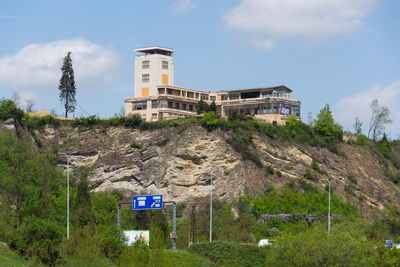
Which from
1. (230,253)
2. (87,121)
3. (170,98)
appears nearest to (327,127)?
(170,98)

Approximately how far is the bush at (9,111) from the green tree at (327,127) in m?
36.7

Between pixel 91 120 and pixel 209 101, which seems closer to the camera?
pixel 91 120

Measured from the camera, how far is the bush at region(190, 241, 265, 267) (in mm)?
76375

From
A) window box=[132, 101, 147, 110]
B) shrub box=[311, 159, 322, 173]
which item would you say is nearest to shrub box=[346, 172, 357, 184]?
shrub box=[311, 159, 322, 173]

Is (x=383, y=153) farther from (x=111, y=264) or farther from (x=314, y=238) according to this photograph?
(x=111, y=264)

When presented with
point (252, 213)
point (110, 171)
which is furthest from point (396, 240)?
point (110, 171)

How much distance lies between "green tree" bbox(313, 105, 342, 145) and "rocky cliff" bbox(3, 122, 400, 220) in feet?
9.64

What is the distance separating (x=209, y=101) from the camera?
391ft

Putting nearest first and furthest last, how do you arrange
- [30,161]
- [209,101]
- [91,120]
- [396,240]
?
[30,161] < [396,240] < [91,120] < [209,101]

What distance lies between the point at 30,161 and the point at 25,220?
832cm

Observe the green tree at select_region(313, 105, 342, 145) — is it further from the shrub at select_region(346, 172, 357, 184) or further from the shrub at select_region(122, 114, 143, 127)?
the shrub at select_region(122, 114, 143, 127)

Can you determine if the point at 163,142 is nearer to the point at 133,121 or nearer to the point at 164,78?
the point at 133,121

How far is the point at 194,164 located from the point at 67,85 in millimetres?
20875

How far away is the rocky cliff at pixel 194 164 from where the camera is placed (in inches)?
3903
